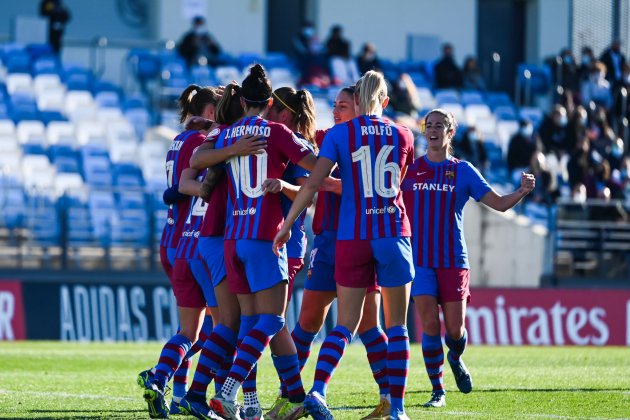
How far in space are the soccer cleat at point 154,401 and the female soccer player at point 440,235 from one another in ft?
7.18

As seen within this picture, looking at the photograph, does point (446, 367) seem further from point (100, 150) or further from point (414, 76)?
point (414, 76)

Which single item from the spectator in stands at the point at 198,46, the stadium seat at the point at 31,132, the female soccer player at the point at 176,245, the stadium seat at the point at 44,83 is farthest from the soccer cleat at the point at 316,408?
the spectator in stands at the point at 198,46

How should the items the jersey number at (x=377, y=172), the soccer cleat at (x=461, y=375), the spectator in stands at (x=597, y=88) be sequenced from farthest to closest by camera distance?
the spectator in stands at (x=597, y=88) → the soccer cleat at (x=461, y=375) → the jersey number at (x=377, y=172)

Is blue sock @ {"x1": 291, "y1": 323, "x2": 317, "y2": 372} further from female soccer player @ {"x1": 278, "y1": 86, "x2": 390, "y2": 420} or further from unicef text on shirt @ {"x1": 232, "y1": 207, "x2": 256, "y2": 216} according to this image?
unicef text on shirt @ {"x1": 232, "y1": 207, "x2": 256, "y2": 216}

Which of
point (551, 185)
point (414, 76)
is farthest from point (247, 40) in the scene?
point (551, 185)

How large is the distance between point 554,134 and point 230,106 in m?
16.9

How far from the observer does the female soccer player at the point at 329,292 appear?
898cm

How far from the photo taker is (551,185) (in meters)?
22.6

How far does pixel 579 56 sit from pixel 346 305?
22.5 m

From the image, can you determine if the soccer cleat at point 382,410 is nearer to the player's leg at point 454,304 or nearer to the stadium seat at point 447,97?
the player's leg at point 454,304

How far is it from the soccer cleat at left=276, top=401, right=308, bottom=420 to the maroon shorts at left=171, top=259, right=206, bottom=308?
3.22 feet

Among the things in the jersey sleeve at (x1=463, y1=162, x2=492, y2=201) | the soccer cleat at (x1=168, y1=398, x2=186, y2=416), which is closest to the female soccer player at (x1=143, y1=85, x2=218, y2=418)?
the soccer cleat at (x1=168, y1=398, x2=186, y2=416)

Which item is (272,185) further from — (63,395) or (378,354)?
(63,395)

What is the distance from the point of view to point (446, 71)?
91.1 feet
